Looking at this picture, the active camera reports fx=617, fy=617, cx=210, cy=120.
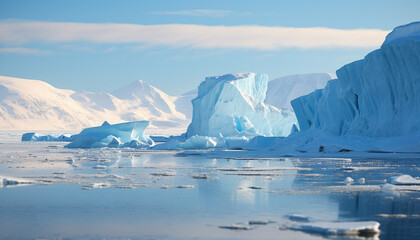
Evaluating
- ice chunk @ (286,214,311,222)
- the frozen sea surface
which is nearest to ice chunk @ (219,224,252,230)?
the frozen sea surface

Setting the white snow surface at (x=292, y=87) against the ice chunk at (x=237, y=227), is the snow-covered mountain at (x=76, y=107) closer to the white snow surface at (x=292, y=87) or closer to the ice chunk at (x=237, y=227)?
the white snow surface at (x=292, y=87)

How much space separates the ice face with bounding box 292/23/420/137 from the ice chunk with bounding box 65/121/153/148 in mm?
12004

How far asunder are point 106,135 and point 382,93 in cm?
1635

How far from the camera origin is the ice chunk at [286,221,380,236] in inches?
267

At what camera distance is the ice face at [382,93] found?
73.9 feet

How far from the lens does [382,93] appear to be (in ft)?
79.6

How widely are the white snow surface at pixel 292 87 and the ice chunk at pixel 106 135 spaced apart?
3359 cm

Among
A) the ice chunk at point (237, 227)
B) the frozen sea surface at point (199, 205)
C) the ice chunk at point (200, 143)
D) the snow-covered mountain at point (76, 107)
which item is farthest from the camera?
the snow-covered mountain at point (76, 107)

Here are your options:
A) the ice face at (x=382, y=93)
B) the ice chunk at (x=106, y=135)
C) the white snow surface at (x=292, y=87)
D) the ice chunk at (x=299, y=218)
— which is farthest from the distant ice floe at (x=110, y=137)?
the white snow surface at (x=292, y=87)

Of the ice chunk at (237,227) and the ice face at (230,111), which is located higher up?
the ice face at (230,111)

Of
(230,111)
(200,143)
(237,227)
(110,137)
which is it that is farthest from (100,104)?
(237,227)

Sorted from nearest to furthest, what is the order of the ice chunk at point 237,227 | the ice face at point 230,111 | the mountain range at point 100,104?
the ice chunk at point 237,227 → the ice face at point 230,111 → the mountain range at point 100,104

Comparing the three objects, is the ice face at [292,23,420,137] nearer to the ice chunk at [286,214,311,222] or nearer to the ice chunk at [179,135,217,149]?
the ice chunk at [179,135,217,149]

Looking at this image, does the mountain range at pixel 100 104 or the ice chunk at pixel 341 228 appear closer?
the ice chunk at pixel 341 228
